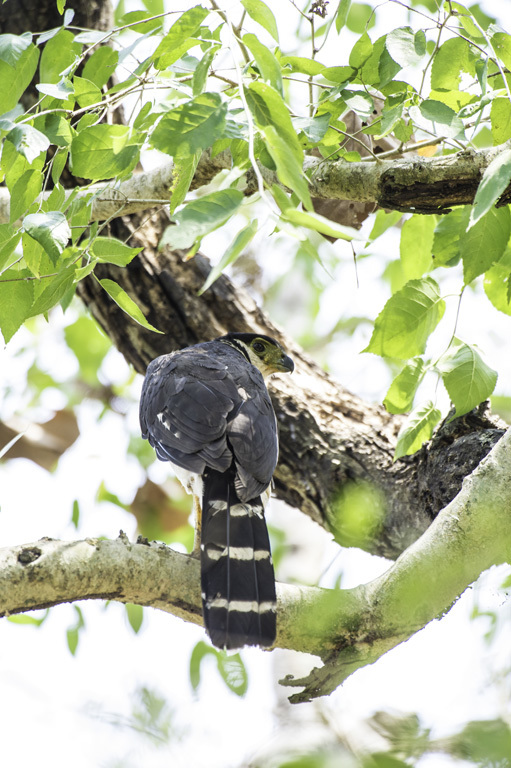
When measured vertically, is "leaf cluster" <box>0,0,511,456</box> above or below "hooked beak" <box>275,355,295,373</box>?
above

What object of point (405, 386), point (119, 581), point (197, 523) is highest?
point (405, 386)

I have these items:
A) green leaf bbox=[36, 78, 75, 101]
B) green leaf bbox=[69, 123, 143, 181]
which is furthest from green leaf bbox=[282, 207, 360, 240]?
green leaf bbox=[36, 78, 75, 101]

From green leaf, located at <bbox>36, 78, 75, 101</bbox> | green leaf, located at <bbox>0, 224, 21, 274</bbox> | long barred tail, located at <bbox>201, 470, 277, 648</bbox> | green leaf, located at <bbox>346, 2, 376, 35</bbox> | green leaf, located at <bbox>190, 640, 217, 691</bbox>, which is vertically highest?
green leaf, located at <bbox>346, 2, 376, 35</bbox>

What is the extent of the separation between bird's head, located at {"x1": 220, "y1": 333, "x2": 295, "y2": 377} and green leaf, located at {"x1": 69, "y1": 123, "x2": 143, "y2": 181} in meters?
2.23

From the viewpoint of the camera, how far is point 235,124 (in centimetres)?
180

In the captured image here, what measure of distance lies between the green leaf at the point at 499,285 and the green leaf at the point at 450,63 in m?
0.71

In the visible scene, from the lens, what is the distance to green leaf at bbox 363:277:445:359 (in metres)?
2.84

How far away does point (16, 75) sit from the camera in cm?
270

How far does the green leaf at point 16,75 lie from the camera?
8.80 ft

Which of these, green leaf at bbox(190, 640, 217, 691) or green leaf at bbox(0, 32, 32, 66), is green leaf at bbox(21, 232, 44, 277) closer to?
green leaf at bbox(0, 32, 32, 66)

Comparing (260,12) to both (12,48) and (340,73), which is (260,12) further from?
(12,48)

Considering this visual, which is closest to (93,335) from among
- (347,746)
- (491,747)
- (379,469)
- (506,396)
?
(379,469)

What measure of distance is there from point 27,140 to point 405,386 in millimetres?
1681

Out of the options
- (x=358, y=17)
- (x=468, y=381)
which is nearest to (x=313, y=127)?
(x=468, y=381)
